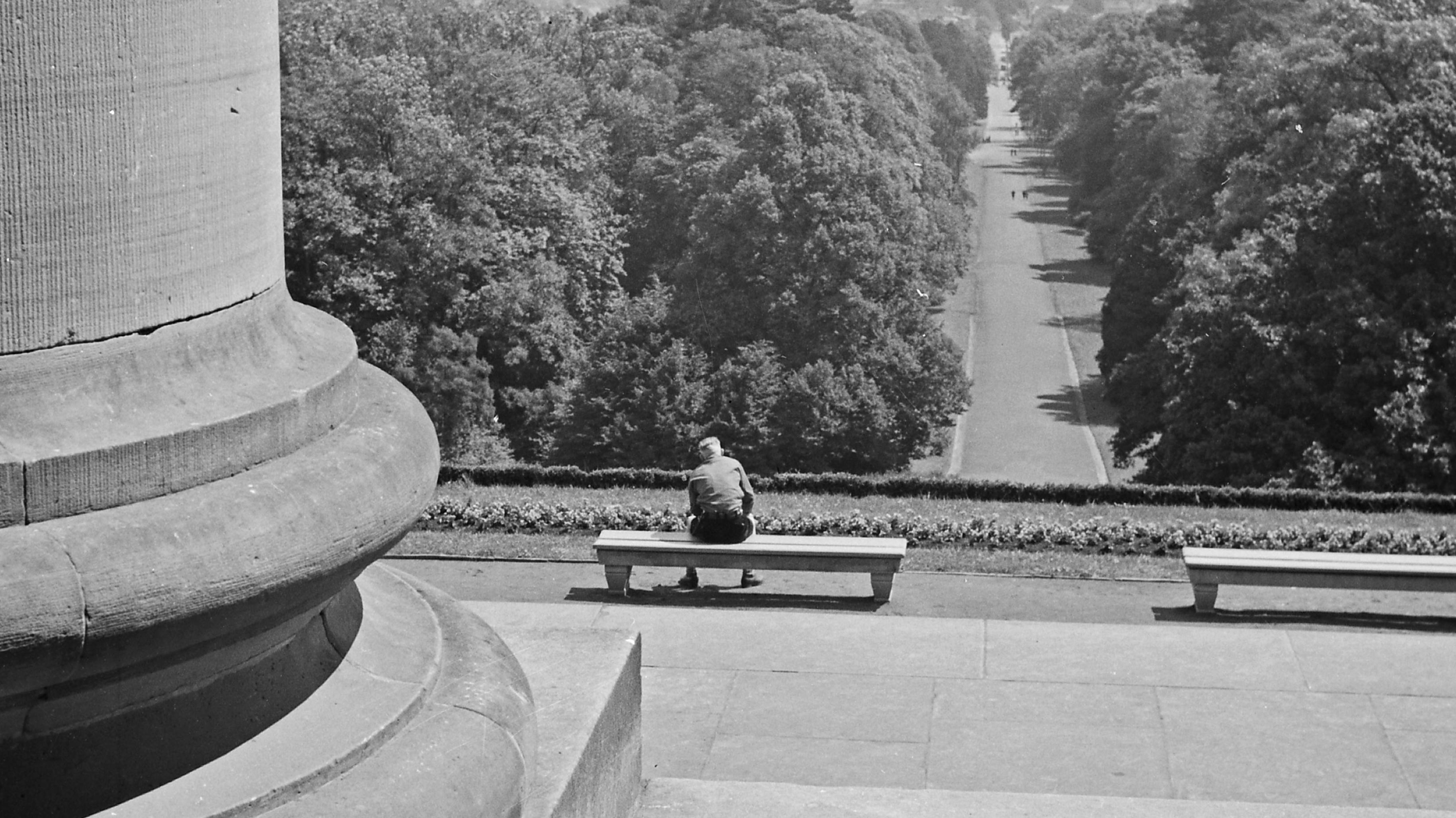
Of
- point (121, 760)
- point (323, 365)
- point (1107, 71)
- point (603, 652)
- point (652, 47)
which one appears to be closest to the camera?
point (121, 760)

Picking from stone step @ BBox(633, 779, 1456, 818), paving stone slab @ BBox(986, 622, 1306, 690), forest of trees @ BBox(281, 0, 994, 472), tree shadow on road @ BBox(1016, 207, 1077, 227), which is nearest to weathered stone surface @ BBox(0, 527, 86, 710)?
stone step @ BBox(633, 779, 1456, 818)

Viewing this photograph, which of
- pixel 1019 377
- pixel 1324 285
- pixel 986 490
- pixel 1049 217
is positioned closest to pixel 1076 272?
pixel 1049 217

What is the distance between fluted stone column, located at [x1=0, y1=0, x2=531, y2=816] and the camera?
3453mm

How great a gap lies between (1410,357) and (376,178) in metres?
20.4

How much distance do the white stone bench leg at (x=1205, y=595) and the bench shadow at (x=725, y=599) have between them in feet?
6.89

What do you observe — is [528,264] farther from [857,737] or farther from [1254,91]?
[857,737]

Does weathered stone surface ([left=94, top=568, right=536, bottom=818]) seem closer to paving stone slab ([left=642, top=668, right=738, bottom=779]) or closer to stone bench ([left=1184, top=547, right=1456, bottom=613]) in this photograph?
paving stone slab ([left=642, top=668, right=738, bottom=779])

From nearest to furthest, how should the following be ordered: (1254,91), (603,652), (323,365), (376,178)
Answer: (323,365) → (603,652) → (376,178) → (1254,91)

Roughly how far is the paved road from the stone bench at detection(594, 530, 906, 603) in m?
17.8

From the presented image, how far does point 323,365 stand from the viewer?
4.34m

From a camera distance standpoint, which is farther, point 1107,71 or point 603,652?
point 1107,71

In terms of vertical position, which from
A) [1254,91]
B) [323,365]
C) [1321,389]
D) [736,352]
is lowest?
[736,352]

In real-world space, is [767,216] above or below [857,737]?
below

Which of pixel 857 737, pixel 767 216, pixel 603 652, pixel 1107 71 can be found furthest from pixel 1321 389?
pixel 1107 71
